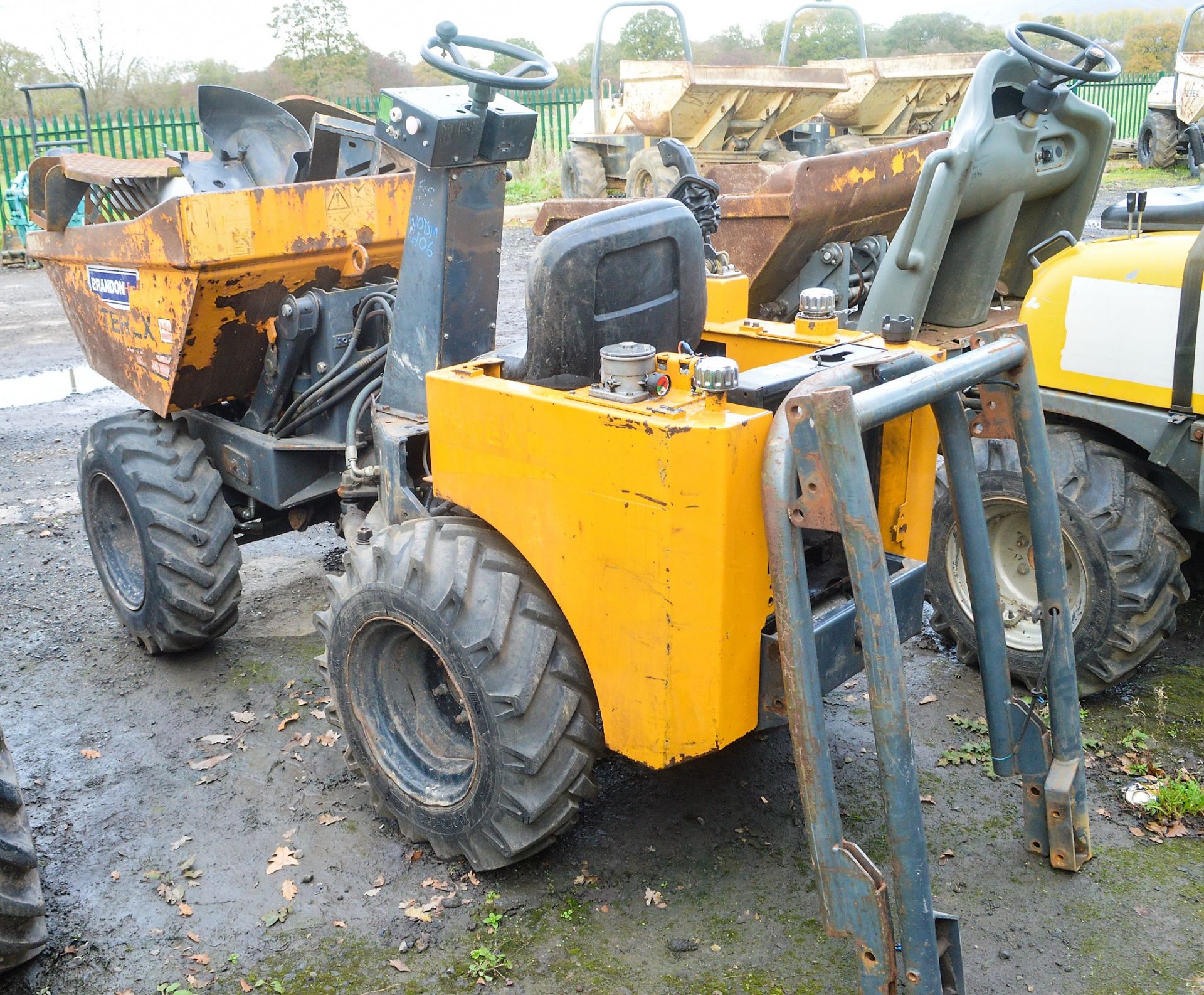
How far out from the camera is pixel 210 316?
427 cm

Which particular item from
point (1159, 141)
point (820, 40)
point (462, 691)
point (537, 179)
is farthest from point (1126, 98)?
point (462, 691)

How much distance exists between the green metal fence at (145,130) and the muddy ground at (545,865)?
11.8 meters

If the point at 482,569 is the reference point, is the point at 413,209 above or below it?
above

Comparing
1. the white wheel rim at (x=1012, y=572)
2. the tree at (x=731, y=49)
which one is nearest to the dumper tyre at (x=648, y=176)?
the white wheel rim at (x=1012, y=572)

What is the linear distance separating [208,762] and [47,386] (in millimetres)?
6053

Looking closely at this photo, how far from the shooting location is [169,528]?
430 centimetres

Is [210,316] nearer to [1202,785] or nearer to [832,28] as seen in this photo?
[1202,785]

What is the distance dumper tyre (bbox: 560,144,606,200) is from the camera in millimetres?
14070

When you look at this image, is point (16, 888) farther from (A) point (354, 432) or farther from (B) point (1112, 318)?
(B) point (1112, 318)

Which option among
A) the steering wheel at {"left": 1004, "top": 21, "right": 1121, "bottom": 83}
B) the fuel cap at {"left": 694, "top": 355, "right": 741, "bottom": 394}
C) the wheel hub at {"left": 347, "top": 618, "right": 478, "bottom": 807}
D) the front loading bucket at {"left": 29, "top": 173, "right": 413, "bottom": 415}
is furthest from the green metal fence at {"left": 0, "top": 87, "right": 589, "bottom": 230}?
the fuel cap at {"left": 694, "top": 355, "right": 741, "bottom": 394}

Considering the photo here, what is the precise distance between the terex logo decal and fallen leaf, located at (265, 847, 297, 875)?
224 centimetres

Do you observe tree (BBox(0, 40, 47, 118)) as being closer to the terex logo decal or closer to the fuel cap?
the terex logo decal

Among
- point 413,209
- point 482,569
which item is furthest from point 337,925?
point 413,209

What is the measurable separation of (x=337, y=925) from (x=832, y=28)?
128 ft
